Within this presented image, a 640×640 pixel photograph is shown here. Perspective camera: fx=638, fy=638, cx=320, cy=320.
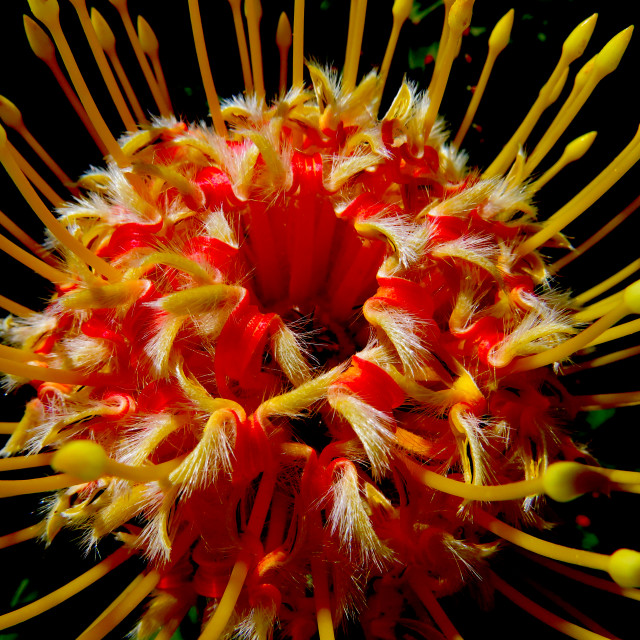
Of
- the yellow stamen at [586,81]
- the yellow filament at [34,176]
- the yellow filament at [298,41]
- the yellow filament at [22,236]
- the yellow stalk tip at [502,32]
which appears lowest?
the yellow filament at [22,236]

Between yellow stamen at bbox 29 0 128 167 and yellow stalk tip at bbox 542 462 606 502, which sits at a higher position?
yellow stamen at bbox 29 0 128 167

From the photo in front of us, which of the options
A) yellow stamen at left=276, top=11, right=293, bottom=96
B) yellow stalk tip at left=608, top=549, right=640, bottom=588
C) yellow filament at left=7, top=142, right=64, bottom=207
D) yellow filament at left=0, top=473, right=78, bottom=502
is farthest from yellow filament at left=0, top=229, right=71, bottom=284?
yellow stalk tip at left=608, top=549, right=640, bottom=588

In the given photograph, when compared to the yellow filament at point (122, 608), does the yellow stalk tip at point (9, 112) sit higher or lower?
higher

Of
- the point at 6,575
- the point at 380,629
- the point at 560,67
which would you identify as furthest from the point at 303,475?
the point at 560,67

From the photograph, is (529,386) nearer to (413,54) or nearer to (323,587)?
(323,587)

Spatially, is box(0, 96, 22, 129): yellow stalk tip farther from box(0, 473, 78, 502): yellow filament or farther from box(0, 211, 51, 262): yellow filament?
box(0, 473, 78, 502): yellow filament

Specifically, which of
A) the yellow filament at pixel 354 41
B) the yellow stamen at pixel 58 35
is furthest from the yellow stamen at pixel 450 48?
the yellow stamen at pixel 58 35

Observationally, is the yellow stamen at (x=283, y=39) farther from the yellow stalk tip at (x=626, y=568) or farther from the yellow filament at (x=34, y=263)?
the yellow stalk tip at (x=626, y=568)
